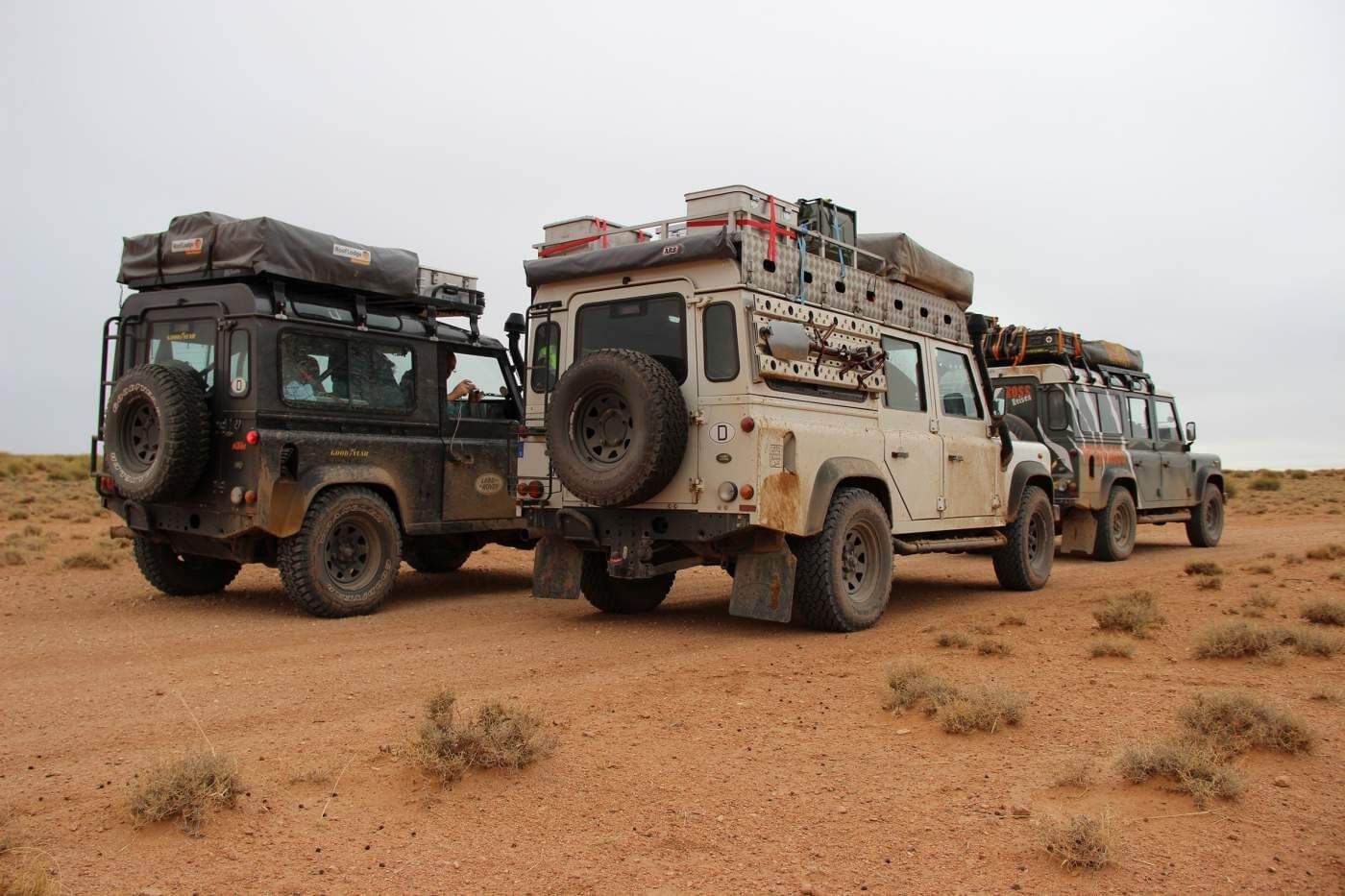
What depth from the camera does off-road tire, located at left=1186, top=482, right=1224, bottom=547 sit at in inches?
682

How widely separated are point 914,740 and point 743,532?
2.73 m

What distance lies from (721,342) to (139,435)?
16.4 ft

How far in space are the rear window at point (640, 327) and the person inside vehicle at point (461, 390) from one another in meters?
2.55

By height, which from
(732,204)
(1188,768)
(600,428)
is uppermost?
(732,204)

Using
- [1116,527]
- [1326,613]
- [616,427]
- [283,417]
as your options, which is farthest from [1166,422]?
[283,417]

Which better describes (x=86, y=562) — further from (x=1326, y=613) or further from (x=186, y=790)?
(x=1326, y=613)

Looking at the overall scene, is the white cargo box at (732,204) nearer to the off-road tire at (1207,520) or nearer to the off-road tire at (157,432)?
the off-road tire at (157,432)

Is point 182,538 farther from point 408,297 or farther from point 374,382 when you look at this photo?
point 408,297

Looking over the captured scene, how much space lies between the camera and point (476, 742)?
4.54 metres

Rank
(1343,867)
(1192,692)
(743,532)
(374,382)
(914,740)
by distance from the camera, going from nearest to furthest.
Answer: (1343,867) < (914,740) < (1192,692) < (743,532) < (374,382)

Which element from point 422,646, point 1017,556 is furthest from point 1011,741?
point 1017,556

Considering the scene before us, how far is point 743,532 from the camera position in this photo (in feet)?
25.0

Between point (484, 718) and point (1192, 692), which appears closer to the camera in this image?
point (484, 718)

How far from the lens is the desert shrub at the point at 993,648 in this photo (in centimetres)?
705
